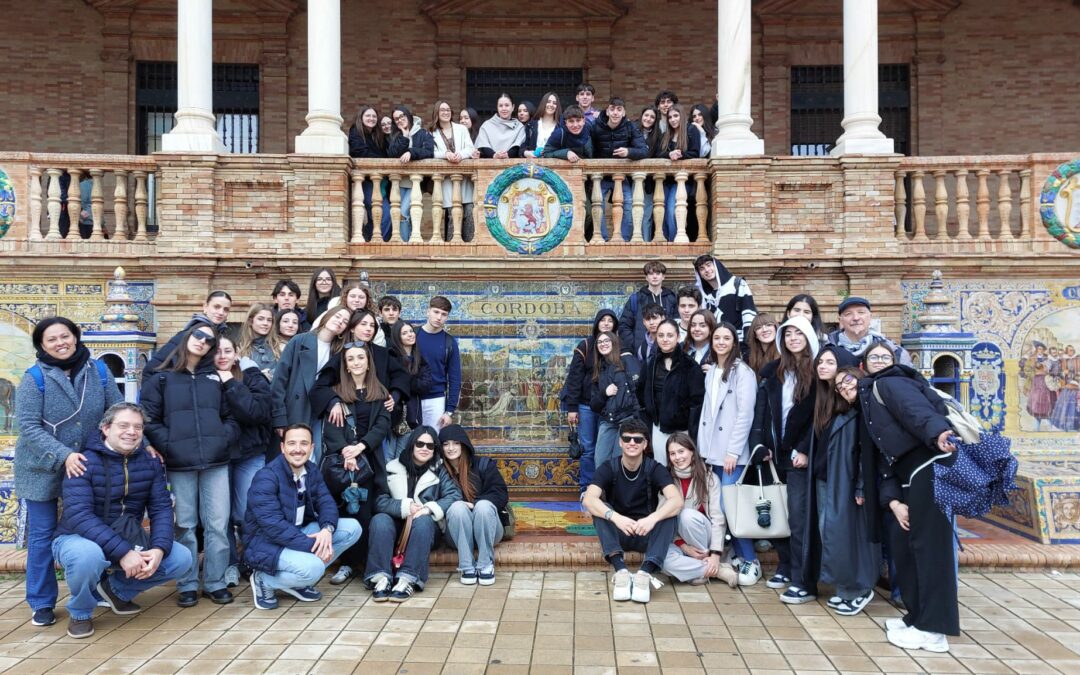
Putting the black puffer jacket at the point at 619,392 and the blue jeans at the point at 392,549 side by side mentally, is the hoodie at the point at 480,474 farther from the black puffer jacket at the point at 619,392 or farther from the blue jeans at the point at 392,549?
the black puffer jacket at the point at 619,392

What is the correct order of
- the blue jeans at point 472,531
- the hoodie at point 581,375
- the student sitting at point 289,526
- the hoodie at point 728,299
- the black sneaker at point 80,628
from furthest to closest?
the hoodie at point 728,299 < the hoodie at point 581,375 < the blue jeans at point 472,531 < the student sitting at point 289,526 < the black sneaker at point 80,628

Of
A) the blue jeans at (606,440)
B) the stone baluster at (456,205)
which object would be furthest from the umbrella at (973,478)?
the stone baluster at (456,205)

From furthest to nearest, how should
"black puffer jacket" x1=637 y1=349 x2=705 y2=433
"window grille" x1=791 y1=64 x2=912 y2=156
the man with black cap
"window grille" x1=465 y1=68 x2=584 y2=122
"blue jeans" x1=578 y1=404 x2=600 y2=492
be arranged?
"window grille" x1=791 y1=64 x2=912 y2=156 < "window grille" x1=465 y1=68 x2=584 y2=122 < "blue jeans" x1=578 y1=404 x2=600 y2=492 < the man with black cap < "black puffer jacket" x1=637 y1=349 x2=705 y2=433

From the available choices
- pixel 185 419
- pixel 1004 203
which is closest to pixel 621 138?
pixel 1004 203

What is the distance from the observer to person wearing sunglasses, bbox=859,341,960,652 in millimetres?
4348

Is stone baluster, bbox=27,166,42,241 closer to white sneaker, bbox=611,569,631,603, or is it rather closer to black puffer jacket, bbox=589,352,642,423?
black puffer jacket, bbox=589,352,642,423

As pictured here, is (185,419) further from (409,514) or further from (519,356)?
(519,356)

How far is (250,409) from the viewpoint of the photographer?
204 inches

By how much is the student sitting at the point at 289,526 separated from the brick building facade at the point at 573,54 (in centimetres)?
981

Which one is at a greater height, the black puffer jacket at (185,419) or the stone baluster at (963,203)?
the stone baluster at (963,203)

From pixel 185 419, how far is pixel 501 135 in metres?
Answer: 5.24

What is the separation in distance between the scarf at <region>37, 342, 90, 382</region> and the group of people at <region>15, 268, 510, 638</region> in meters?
0.01

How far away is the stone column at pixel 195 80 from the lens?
889 cm

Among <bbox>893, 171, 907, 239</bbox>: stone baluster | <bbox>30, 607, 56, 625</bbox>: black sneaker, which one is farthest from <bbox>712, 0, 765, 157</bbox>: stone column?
<bbox>30, 607, 56, 625</bbox>: black sneaker
